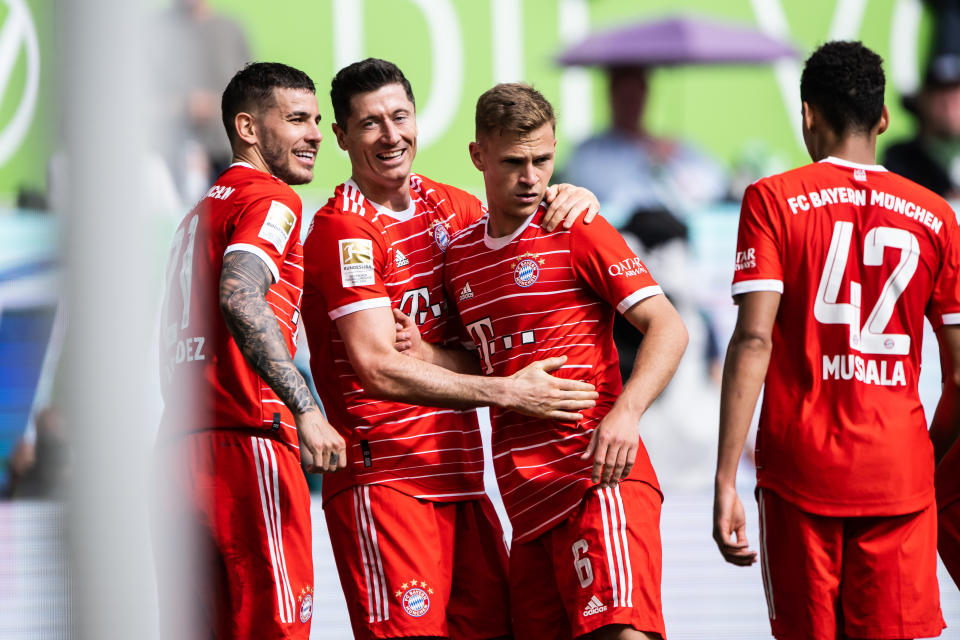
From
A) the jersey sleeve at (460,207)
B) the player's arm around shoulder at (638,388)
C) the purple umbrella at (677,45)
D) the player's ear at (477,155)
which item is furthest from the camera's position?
the purple umbrella at (677,45)

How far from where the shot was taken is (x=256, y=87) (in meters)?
3.78

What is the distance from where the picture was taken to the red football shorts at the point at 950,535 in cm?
349

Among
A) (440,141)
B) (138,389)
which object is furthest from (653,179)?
(138,389)

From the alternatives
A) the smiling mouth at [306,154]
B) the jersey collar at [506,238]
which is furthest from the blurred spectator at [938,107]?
the jersey collar at [506,238]

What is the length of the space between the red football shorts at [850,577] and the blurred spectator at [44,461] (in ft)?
7.96

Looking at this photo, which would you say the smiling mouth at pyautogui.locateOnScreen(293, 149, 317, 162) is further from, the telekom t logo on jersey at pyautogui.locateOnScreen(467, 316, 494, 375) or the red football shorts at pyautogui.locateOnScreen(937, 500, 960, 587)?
the red football shorts at pyautogui.locateOnScreen(937, 500, 960, 587)

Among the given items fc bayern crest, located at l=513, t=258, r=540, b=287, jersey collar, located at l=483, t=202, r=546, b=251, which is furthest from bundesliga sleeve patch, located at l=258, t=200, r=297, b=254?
fc bayern crest, located at l=513, t=258, r=540, b=287

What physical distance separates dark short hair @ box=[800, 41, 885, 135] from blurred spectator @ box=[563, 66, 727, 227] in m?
5.52

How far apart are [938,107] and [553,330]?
7.07 m

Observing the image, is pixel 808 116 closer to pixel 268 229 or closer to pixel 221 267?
pixel 268 229

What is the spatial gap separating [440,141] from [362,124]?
518 cm

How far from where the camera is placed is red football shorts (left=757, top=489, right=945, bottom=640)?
3010 mm

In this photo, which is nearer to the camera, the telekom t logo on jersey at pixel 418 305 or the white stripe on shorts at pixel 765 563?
the white stripe on shorts at pixel 765 563

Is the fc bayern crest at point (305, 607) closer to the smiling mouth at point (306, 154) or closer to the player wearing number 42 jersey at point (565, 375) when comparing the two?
the player wearing number 42 jersey at point (565, 375)
